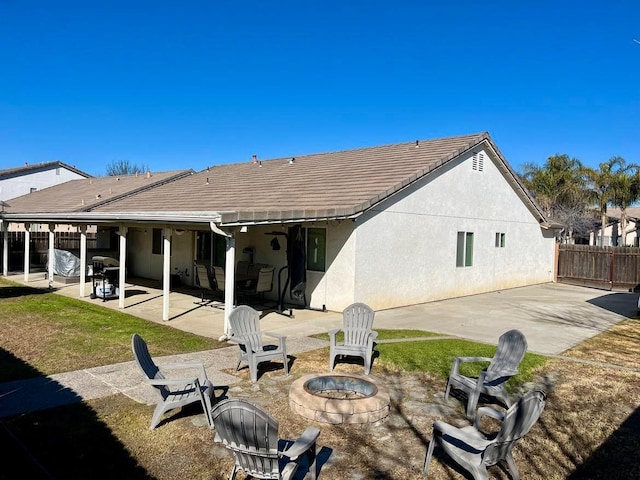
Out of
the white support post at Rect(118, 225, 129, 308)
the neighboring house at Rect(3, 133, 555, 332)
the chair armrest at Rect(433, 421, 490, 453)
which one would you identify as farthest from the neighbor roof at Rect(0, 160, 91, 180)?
the chair armrest at Rect(433, 421, 490, 453)

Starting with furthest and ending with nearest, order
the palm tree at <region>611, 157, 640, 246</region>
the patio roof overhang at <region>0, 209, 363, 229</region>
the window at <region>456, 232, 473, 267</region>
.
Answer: the palm tree at <region>611, 157, 640, 246</region>
the window at <region>456, 232, 473, 267</region>
the patio roof overhang at <region>0, 209, 363, 229</region>

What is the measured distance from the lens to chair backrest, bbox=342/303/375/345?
7.69 m

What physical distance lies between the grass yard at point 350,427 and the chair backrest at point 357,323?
49 cm

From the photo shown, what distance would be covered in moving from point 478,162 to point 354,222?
7.46 m

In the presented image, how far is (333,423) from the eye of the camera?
542 cm

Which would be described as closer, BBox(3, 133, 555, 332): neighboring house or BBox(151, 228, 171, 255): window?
BBox(3, 133, 555, 332): neighboring house

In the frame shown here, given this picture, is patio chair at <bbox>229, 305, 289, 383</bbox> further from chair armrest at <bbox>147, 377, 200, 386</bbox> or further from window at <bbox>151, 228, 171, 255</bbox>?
window at <bbox>151, 228, 171, 255</bbox>

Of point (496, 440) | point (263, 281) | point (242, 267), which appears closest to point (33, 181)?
point (242, 267)

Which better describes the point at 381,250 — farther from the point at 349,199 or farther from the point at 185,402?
the point at 185,402

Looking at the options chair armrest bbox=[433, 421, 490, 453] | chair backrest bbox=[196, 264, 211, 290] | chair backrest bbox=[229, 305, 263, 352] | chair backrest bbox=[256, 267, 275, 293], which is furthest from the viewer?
chair backrest bbox=[196, 264, 211, 290]

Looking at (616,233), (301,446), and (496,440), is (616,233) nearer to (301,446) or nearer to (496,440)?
(496,440)

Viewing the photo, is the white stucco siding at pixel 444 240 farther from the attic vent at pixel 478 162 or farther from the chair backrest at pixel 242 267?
the chair backrest at pixel 242 267

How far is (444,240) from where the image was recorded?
16.0 metres

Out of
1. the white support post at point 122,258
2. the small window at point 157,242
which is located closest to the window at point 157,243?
the small window at point 157,242
